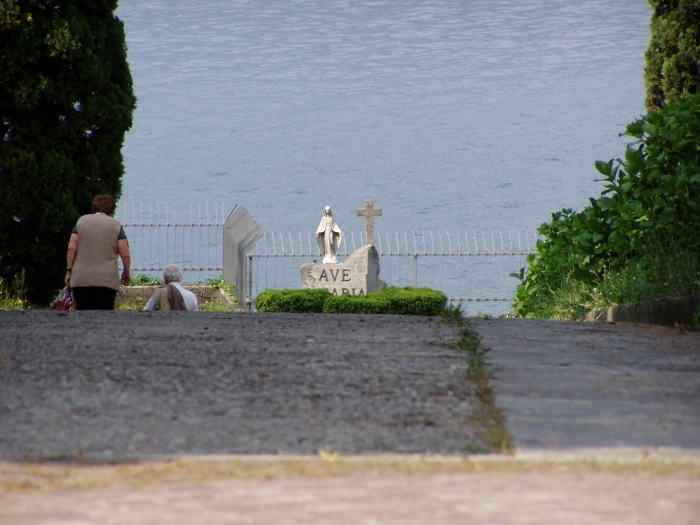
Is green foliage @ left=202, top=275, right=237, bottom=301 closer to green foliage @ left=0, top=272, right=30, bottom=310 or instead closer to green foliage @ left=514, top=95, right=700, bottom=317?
green foliage @ left=0, top=272, right=30, bottom=310

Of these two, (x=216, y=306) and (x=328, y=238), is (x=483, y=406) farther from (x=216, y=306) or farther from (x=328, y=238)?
(x=328, y=238)

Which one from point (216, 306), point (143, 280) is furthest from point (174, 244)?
point (216, 306)

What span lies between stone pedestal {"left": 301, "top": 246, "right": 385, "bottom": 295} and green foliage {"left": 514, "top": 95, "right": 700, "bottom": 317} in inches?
331

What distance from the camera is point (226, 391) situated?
332 centimetres

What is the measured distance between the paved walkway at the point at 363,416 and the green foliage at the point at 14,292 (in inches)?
234

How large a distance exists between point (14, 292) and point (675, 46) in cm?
871

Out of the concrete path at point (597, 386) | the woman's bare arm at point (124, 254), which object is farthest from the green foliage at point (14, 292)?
the concrete path at point (597, 386)

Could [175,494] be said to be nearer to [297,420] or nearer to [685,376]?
[297,420]

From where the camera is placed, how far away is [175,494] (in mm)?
2102

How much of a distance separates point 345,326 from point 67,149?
7166mm

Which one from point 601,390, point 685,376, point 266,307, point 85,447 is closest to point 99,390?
point 85,447

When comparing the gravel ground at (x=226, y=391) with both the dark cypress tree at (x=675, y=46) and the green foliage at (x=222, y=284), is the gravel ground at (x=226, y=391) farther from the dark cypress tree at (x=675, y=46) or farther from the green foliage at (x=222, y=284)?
the green foliage at (x=222, y=284)

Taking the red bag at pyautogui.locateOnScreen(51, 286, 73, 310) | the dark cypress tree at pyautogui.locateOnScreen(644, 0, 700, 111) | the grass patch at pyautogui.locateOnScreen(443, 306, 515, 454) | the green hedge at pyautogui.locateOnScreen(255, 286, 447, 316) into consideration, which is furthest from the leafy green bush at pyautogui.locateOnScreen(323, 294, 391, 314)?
the grass patch at pyautogui.locateOnScreen(443, 306, 515, 454)

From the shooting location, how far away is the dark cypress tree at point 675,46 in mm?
11680
